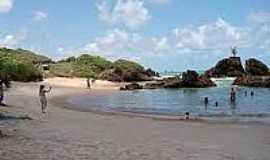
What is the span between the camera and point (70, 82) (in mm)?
96500

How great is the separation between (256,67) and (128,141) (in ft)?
377

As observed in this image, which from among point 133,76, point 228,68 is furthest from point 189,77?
point 228,68

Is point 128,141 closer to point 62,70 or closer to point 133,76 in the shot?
point 62,70

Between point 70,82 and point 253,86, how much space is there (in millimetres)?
36202

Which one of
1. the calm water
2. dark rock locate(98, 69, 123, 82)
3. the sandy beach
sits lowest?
the sandy beach

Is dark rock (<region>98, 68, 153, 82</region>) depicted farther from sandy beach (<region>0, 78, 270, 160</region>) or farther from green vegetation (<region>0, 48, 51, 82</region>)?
sandy beach (<region>0, 78, 270, 160</region>)

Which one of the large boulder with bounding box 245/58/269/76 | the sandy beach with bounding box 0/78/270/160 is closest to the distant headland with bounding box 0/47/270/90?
the large boulder with bounding box 245/58/269/76

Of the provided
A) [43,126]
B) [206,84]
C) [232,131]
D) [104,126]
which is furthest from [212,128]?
[206,84]

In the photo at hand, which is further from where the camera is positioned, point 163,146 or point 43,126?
point 43,126

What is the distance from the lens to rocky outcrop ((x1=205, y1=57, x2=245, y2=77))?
142125 mm

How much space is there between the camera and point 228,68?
144875mm

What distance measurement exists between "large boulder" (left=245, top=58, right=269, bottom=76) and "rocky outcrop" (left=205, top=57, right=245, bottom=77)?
7.19 m

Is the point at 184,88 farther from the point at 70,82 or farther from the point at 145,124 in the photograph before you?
the point at 145,124

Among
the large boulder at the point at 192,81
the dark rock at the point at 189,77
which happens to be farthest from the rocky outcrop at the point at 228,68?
the dark rock at the point at 189,77
